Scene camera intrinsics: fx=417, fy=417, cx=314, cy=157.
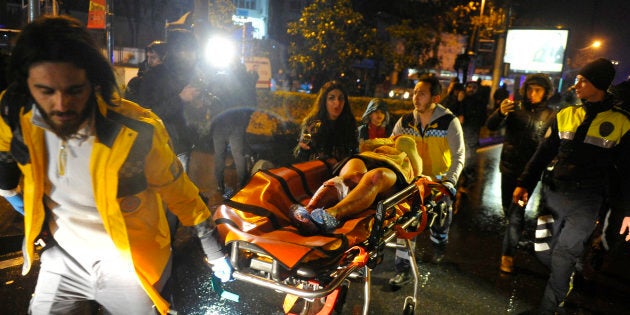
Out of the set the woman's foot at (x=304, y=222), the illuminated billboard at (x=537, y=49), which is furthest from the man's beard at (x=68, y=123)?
the illuminated billboard at (x=537, y=49)

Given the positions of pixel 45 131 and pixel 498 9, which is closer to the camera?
pixel 45 131

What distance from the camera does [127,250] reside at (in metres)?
1.62

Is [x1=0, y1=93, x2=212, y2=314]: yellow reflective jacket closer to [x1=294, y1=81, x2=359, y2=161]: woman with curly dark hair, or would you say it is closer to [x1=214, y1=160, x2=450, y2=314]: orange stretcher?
[x1=214, y1=160, x2=450, y2=314]: orange stretcher

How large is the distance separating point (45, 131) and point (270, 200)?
55.8 inches

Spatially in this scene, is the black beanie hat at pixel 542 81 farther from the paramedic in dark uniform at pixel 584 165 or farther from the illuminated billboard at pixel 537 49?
the illuminated billboard at pixel 537 49

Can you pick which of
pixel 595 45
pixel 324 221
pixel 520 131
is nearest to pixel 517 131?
pixel 520 131

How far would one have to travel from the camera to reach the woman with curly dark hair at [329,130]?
3.83m

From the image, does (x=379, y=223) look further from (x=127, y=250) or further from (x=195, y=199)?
(x=127, y=250)

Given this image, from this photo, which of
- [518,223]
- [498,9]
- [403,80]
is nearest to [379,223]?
[518,223]

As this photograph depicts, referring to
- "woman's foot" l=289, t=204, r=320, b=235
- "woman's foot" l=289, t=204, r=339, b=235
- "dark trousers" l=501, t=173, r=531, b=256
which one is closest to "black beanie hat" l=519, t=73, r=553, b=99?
"dark trousers" l=501, t=173, r=531, b=256

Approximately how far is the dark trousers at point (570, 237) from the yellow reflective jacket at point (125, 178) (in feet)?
9.34

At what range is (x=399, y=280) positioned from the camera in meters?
3.70

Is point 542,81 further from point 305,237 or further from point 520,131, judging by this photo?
point 305,237

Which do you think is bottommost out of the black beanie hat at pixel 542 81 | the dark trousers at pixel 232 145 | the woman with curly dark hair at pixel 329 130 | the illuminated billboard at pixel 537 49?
the dark trousers at pixel 232 145
